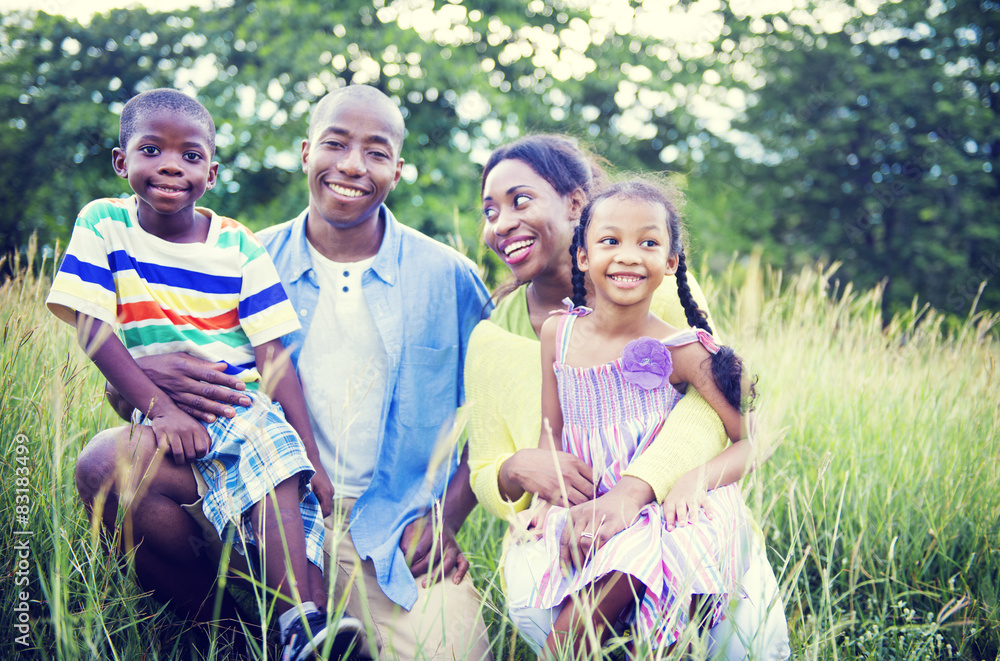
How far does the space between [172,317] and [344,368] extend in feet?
1.90

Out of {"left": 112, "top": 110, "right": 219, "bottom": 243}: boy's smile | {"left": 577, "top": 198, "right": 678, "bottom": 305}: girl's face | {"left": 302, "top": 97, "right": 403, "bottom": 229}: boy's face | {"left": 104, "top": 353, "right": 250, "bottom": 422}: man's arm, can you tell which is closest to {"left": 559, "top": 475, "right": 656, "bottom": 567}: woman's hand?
{"left": 577, "top": 198, "right": 678, "bottom": 305}: girl's face

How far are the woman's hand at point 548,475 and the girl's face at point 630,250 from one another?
18.6 inches

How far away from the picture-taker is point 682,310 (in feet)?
6.95

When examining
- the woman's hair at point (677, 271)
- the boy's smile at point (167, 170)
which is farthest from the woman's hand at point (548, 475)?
the boy's smile at point (167, 170)

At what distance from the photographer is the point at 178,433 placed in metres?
1.70

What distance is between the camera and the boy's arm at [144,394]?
1.67 m

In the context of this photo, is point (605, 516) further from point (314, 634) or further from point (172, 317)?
point (172, 317)

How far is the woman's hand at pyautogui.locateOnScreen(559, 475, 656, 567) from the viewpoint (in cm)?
157

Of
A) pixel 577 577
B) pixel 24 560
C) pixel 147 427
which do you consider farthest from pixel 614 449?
pixel 24 560

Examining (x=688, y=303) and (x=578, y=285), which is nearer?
(x=688, y=303)

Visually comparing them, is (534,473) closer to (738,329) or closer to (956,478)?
(956,478)

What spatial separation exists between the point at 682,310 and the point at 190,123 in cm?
162

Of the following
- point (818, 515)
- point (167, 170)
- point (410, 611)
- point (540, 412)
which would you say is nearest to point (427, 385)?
point (540, 412)

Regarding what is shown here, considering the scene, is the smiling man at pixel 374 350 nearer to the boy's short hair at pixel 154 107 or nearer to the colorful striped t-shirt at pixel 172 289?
the colorful striped t-shirt at pixel 172 289
